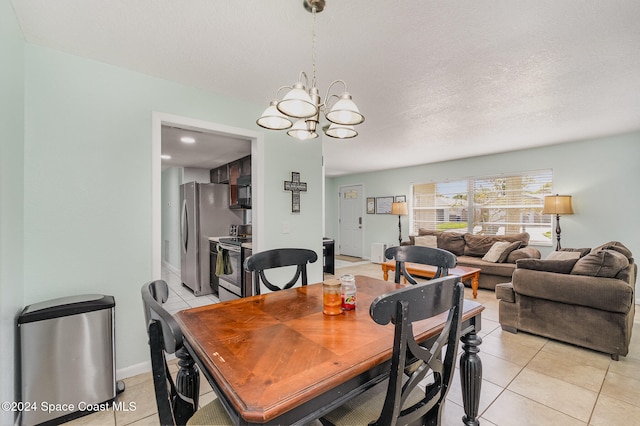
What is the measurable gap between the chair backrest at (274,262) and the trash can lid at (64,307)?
98 centimetres

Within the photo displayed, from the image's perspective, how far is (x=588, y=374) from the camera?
2262mm

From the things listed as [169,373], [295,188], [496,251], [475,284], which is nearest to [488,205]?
[496,251]

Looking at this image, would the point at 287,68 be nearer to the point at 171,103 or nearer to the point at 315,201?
the point at 171,103

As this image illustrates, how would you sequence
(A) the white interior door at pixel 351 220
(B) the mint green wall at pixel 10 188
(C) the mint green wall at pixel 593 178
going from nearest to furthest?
(B) the mint green wall at pixel 10 188
(C) the mint green wall at pixel 593 178
(A) the white interior door at pixel 351 220

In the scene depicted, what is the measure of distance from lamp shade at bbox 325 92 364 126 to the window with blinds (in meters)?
5.01

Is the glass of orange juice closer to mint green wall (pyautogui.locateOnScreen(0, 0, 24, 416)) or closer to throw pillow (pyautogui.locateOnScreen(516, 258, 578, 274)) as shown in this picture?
mint green wall (pyautogui.locateOnScreen(0, 0, 24, 416))

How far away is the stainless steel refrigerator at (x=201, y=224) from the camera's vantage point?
4.51m

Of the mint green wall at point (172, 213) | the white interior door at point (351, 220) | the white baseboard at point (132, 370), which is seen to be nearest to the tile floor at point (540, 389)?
the white baseboard at point (132, 370)

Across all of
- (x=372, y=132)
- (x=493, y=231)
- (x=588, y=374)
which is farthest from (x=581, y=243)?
(x=372, y=132)

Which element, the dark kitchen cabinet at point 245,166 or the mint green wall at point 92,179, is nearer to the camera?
the mint green wall at point 92,179

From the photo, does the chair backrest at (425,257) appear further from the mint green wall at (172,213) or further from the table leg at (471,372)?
the mint green wall at (172,213)

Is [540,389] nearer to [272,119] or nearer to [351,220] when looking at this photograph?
[272,119]

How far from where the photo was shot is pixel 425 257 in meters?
2.06

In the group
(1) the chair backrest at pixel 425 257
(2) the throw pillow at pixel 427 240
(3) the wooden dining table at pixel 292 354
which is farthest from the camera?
(2) the throw pillow at pixel 427 240
